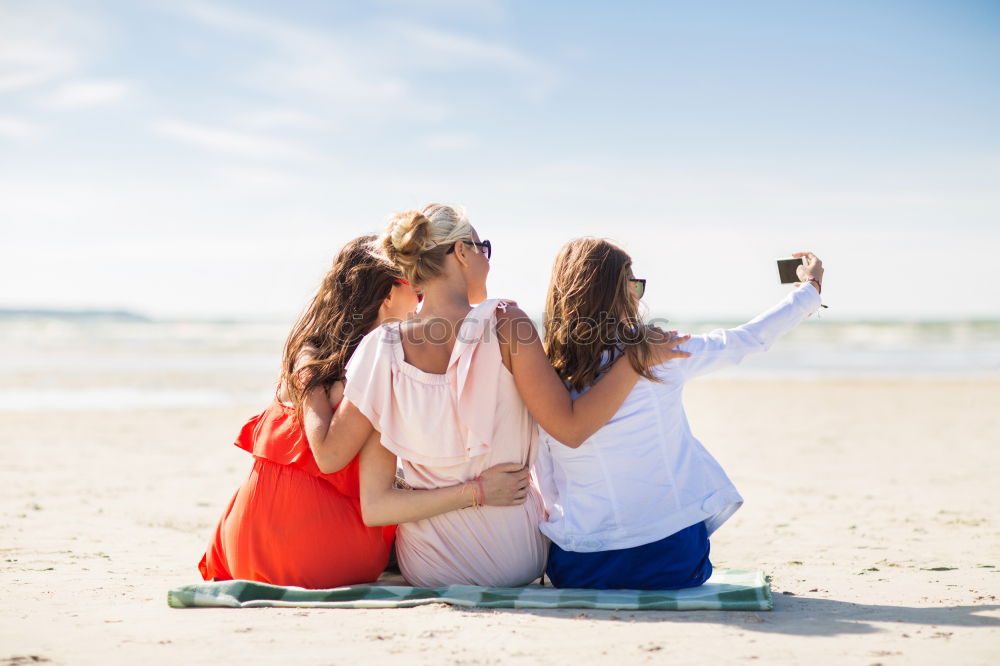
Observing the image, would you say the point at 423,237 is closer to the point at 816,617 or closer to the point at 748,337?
the point at 748,337

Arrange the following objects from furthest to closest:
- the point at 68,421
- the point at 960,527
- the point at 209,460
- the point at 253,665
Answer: the point at 68,421
the point at 209,460
the point at 960,527
the point at 253,665

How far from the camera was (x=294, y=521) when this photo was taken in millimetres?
3387

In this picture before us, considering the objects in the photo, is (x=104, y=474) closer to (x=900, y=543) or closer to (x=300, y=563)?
(x=300, y=563)

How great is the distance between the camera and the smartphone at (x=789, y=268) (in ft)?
11.7

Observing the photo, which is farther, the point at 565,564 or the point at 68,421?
the point at 68,421

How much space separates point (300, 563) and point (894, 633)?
2.20 metres

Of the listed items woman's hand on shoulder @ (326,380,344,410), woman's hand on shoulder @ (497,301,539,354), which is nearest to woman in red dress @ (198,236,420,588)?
woman's hand on shoulder @ (326,380,344,410)

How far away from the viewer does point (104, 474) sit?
7207mm

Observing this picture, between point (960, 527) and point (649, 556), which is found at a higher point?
point (649, 556)

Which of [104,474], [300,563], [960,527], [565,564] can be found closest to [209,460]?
[104,474]

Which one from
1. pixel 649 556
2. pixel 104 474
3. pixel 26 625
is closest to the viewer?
pixel 26 625

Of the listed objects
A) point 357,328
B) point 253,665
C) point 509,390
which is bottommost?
point 253,665

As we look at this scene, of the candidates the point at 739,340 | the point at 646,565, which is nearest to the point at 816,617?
the point at 646,565

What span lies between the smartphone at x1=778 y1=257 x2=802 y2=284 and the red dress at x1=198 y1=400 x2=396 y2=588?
1923 mm
